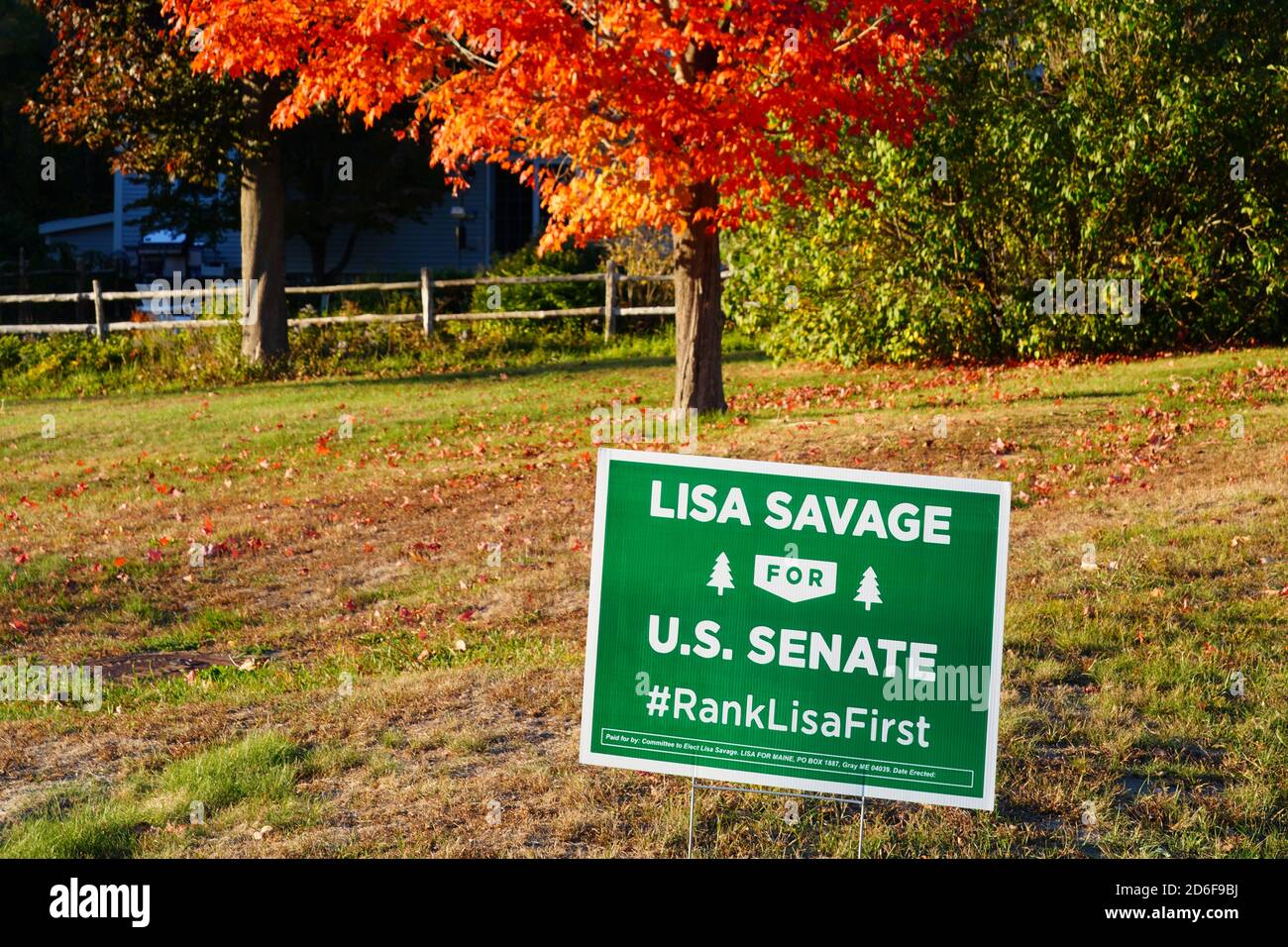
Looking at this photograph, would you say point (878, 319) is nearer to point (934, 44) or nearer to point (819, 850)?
point (934, 44)

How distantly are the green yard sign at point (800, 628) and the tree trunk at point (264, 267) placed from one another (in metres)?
18.8

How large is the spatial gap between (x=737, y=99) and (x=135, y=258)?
85.5 feet

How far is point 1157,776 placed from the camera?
5.71 meters

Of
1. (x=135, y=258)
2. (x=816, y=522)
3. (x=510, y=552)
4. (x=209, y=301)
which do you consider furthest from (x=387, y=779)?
(x=135, y=258)

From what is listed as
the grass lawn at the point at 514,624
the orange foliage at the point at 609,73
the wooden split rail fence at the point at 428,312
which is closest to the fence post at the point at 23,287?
the wooden split rail fence at the point at 428,312

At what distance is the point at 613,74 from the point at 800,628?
→ 28.4 feet

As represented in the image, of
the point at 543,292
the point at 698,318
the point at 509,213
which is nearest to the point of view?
the point at 698,318

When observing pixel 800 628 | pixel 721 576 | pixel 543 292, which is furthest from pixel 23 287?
pixel 800 628

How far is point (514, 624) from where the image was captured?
337 inches

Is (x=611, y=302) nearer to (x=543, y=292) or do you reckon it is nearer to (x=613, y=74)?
(x=543, y=292)

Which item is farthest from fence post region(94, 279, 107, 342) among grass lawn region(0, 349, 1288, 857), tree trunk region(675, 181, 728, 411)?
tree trunk region(675, 181, 728, 411)

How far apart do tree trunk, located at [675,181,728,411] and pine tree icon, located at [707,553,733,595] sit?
10368 mm

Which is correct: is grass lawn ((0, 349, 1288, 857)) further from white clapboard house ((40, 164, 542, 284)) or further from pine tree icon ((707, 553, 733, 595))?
white clapboard house ((40, 164, 542, 284))

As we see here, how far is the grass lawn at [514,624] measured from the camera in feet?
17.8
